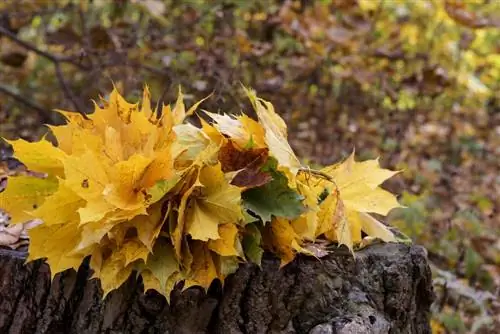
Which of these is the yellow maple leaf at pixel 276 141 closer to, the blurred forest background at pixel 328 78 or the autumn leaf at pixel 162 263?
the autumn leaf at pixel 162 263

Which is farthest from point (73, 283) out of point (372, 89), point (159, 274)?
point (372, 89)

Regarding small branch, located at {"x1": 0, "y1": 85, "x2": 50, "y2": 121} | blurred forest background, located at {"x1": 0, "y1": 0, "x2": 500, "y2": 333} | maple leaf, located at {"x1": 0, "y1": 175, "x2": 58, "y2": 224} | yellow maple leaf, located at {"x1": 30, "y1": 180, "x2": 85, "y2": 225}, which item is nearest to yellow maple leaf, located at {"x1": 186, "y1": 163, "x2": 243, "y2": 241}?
yellow maple leaf, located at {"x1": 30, "y1": 180, "x2": 85, "y2": 225}

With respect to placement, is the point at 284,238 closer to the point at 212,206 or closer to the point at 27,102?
the point at 212,206

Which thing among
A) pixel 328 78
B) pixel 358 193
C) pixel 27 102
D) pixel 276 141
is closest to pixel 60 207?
pixel 276 141

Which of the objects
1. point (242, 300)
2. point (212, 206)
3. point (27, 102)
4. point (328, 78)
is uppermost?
point (212, 206)

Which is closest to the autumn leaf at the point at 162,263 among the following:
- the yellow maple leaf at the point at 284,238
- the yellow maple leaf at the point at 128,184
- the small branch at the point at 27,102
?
the yellow maple leaf at the point at 128,184

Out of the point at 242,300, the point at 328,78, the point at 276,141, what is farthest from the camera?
the point at 328,78

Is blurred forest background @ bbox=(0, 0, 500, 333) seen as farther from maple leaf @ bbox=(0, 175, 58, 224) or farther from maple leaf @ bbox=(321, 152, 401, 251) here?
maple leaf @ bbox=(0, 175, 58, 224)

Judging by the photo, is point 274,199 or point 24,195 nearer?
point 274,199
